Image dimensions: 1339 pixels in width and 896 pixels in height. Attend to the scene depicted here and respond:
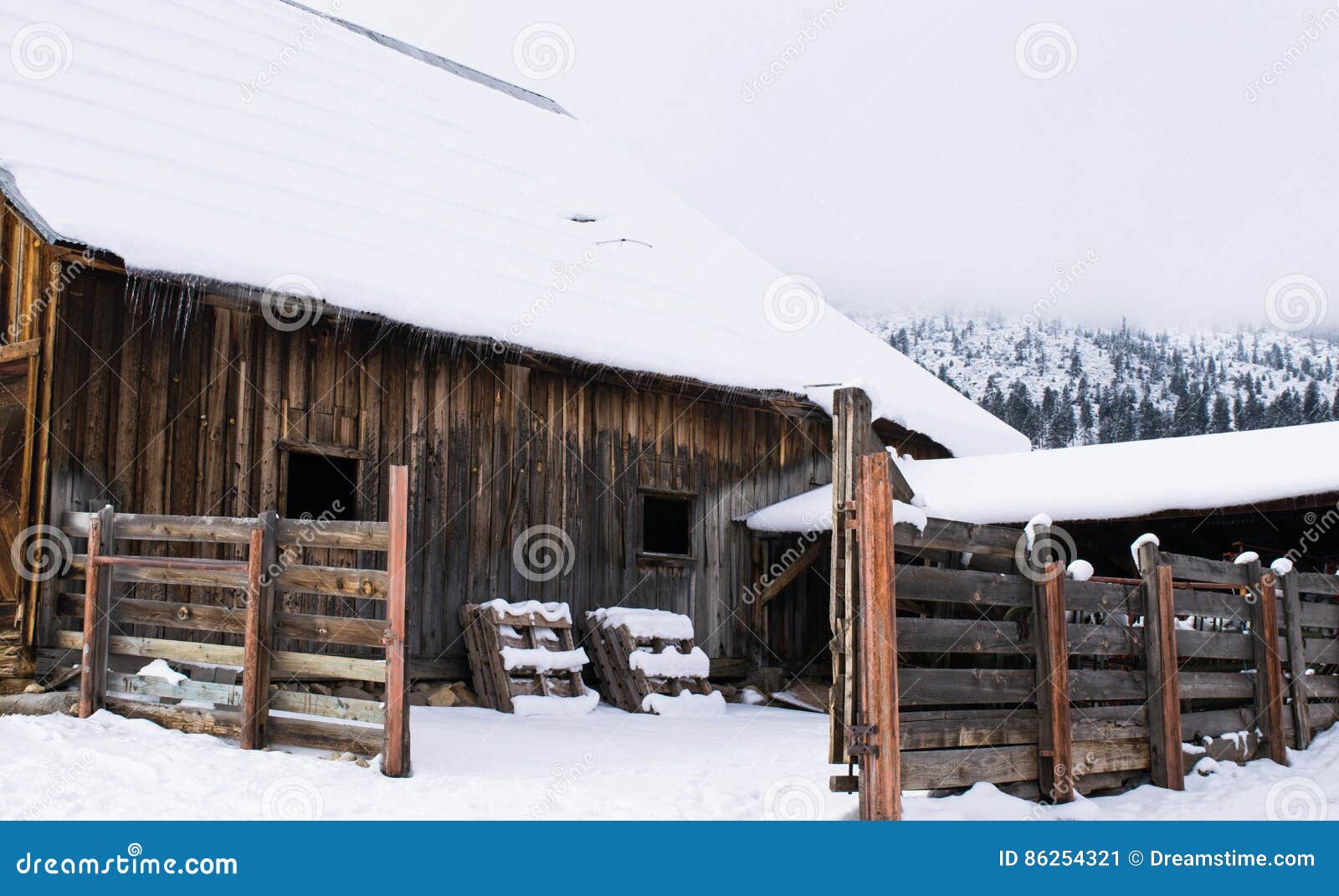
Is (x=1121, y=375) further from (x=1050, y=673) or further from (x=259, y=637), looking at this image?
(x=259, y=637)

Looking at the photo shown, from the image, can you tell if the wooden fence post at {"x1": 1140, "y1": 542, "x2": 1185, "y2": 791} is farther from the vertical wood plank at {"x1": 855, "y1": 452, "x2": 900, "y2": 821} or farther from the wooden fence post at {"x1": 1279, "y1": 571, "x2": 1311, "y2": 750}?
the vertical wood plank at {"x1": 855, "y1": 452, "x2": 900, "y2": 821}

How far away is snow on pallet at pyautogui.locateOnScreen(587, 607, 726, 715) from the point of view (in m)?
11.6

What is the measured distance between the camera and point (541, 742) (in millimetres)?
8781

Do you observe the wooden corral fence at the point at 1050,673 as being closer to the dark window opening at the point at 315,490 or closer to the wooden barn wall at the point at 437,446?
the wooden barn wall at the point at 437,446

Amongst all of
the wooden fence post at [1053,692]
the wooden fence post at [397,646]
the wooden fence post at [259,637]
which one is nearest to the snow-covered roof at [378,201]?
the wooden fence post at [259,637]

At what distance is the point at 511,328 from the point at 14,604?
4579 mm

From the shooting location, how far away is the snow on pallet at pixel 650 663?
38.0ft

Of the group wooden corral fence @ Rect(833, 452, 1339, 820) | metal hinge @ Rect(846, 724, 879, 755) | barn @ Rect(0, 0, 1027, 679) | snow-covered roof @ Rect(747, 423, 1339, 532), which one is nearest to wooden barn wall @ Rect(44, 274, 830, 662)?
barn @ Rect(0, 0, 1027, 679)

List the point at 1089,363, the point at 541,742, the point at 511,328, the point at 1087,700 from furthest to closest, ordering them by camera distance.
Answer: the point at 1089,363
the point at 511,328
the point at 541,742
the point at 1087,700

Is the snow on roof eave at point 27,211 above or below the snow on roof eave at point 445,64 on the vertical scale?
below

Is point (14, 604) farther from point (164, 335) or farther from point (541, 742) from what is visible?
point (541, 742)

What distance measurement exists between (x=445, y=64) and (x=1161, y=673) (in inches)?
566

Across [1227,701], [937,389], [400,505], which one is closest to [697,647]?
[1227,701]

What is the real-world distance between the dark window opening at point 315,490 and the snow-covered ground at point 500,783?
9.86 ft
